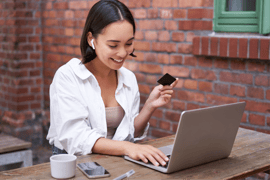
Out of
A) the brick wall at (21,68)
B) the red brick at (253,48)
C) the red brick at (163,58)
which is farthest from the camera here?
the brick wall at (21,68)

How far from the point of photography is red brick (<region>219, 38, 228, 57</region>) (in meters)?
2.55

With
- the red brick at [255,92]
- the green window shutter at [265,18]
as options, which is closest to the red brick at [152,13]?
the green window shutter at [265,18]

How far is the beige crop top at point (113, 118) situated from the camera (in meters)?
1.97

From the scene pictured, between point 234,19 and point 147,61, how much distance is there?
2.83 ft

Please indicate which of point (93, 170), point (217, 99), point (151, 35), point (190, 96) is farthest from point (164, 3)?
point (93, 170)

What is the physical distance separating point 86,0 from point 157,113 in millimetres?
1390

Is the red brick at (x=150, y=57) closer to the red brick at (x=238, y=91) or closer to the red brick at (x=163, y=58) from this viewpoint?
the red brick at (x=163, y=58)

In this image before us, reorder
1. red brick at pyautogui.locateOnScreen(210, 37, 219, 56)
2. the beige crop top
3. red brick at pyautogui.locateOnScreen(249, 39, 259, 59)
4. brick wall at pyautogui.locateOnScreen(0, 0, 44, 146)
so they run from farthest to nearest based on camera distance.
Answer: brick wall at pyautogui.locateOnScreen(0, 0, 44, 146), red brick at pyautogui.locateOnScreen(210, 37, 219, 56), red brick at pyautogui.locateOnScreen(249, 39, 259, 59), the beige crop top

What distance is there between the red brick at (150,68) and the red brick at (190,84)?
287 mm

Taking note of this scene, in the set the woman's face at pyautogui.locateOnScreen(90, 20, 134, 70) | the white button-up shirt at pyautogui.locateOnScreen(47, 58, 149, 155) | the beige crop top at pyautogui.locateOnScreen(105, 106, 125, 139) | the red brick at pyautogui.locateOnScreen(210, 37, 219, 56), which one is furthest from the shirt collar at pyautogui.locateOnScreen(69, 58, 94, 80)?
the red brick at pyautogui.locateOnScreen(210, 37, 219, 56)

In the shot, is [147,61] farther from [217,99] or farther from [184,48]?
[217,99]

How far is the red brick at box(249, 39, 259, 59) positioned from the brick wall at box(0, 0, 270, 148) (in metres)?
0.06

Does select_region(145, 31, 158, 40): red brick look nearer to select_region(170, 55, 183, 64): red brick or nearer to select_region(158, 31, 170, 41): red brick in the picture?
select_region(158, 31, 170, 41): red brick

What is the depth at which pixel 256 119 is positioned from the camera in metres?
2.49
